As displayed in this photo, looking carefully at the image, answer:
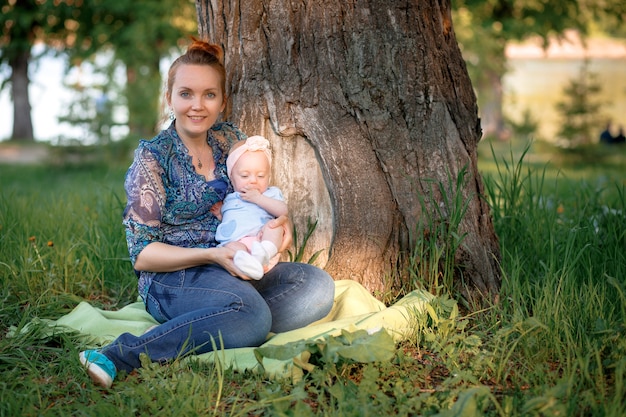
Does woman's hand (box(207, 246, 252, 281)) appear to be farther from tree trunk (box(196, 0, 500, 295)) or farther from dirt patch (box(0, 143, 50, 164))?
dirt patch (box(0, 143, 50, 164))

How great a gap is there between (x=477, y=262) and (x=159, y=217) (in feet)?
5.36

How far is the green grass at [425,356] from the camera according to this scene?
8.07 ft

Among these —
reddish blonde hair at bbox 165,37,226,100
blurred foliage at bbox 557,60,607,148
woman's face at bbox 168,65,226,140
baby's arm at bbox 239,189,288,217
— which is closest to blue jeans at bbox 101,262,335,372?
baby's arm at bbox 239,189,288,217

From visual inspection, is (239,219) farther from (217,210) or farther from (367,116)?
(367,116)

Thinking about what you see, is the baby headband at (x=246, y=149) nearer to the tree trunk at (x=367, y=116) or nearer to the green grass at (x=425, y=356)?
the tree trunk at (x=367, y=116)

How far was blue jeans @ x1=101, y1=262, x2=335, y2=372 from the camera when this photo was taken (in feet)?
9.46

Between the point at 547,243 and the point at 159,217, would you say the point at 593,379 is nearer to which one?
the point at 547,243

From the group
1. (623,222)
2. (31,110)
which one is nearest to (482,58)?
(623,222)

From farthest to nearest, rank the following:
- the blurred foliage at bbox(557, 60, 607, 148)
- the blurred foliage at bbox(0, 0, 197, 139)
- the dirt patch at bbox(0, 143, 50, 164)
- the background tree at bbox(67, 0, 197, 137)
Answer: the dirt patch at bbox(0, 143, 50, 164) → the background tree at bbox(67, 0, 197, 137) → the blurred foliage at bbox(557, 60, 607, 148) → the blurred foliage at bbox(0, 0, 197, 139)

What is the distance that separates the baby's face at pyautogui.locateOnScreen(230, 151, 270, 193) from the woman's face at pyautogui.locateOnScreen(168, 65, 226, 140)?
247mm

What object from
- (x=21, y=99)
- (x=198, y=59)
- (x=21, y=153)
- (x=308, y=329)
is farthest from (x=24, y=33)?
(x=308, y=329)

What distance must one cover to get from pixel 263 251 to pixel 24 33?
16010 millimetres

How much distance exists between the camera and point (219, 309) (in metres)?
2.94

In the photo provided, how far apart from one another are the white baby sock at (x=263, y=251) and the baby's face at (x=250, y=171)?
32cm
